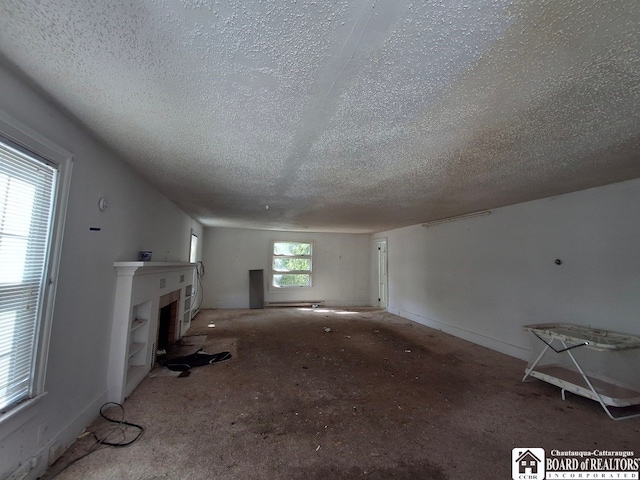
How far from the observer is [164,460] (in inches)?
65.5

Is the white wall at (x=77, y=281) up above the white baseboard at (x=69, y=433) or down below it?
above

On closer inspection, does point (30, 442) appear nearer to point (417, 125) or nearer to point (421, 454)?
point (421, 454)

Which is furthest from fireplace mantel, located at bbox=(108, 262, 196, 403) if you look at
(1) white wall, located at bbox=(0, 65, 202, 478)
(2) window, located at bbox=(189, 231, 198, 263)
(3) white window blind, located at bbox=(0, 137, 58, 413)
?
(2) window, located at bbox=(189, 231, 198, 263)

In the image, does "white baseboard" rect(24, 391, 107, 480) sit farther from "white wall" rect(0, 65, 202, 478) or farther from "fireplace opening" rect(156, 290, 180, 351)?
"fireplace opening" rect(156, 290, 180, 351)

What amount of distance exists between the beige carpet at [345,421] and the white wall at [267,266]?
11.6 feet

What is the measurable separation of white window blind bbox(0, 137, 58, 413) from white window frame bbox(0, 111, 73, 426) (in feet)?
0.06

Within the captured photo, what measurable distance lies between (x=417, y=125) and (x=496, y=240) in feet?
10.6

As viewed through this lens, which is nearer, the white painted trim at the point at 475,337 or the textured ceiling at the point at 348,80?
the textured ceiling at the point at 348,80

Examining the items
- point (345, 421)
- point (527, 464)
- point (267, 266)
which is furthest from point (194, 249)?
point (527, 464)

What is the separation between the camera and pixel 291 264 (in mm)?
7633

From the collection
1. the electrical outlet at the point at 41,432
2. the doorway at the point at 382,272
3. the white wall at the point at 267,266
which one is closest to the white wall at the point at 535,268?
the doorway at the point at 382,272

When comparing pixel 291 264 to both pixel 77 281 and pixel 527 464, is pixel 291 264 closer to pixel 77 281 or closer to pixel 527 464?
pixel 77 281

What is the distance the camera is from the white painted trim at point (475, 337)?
11.8 ft

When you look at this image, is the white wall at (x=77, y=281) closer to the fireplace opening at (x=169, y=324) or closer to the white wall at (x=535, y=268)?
the fireplace opening at (x=169, y=324)
